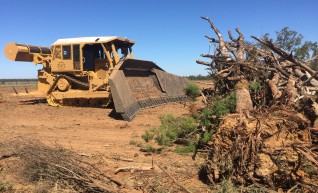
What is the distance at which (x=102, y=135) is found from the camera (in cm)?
888

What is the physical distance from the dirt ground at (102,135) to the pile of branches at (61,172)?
0.25 meters

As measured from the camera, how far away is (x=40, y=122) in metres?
11.0

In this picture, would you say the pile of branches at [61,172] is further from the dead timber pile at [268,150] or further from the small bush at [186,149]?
the small bush at [186,149]

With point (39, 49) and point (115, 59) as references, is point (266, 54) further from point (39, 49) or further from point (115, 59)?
point (39, 49)

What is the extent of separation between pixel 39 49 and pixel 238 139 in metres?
13.4

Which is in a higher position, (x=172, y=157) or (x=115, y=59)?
(x=115, y=59)

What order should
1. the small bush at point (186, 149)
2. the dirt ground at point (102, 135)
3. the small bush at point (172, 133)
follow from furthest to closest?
1. the small bush at point (172, 133)
2. the small bush at point (186, 149)
3. the dirt ground at point (102, 135)

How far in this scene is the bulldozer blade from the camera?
1091cm

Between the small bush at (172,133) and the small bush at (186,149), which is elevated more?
the small bush at (172,133)

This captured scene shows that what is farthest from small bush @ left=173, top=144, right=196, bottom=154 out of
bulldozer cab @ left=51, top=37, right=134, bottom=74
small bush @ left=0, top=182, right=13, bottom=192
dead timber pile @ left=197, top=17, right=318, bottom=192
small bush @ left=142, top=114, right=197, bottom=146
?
bulldozer cab @ left=51, top=37, right=134, bottom=74

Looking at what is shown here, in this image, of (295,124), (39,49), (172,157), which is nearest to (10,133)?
(172,157)

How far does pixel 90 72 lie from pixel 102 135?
6.00 metres

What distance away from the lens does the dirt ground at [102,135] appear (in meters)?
5.23

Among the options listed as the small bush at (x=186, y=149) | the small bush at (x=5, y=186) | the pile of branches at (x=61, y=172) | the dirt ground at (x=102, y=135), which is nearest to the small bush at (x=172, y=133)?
the dirt ground at (x=102, y=135)
